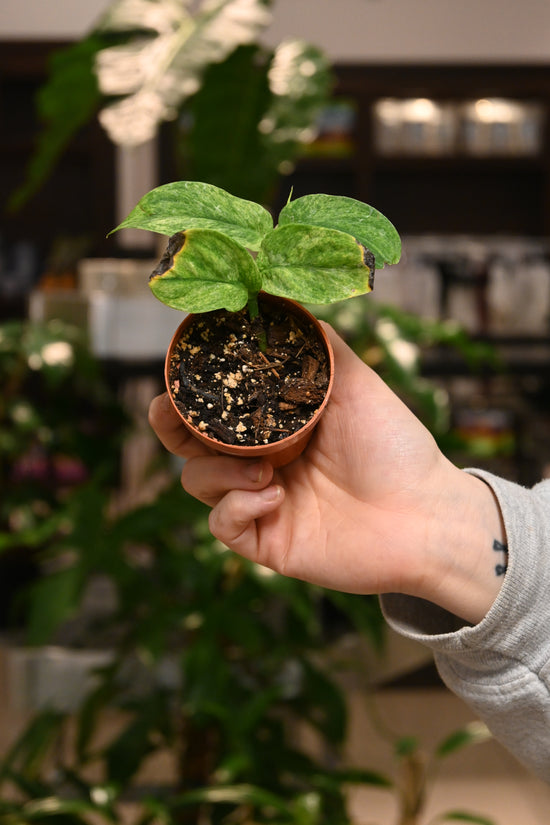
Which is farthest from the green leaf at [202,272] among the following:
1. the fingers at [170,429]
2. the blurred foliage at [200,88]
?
the blurred foliage at [200,88]

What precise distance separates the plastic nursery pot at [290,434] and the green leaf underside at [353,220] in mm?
72

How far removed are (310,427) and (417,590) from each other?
0.20 m

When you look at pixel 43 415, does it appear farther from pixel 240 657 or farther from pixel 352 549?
pixel 352 549

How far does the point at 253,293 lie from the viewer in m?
0.63

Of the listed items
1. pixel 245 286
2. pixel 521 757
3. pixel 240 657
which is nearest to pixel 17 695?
pixel 240 657

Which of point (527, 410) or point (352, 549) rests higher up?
point (352, 549)

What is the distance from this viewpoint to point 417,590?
28.9 inches

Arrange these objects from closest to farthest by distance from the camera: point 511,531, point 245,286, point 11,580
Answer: point 245,286 → point 511,531 → point 11,580

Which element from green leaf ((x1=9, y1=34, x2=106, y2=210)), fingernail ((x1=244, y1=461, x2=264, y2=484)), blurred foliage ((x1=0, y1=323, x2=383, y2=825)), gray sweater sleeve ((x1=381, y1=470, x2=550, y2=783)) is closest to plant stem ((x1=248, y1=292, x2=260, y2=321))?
fingernail ((x1=244, y1=461, x2=264, y2=484))

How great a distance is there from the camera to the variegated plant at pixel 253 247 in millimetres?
577

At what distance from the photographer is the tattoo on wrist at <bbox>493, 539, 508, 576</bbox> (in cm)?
73

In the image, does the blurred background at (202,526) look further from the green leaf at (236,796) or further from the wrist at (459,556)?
the wrist at (459,556)

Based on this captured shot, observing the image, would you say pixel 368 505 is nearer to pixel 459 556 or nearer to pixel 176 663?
pixel 459 556

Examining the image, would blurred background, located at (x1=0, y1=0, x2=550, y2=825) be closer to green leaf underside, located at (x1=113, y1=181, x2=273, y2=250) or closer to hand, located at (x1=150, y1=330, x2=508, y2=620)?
hand, located at (x1=150, y1=330, x2=508, y2=620)
